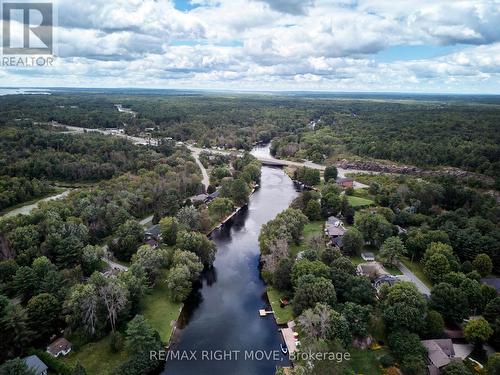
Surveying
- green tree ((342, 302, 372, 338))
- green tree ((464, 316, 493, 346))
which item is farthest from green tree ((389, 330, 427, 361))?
green tree ((464, 316, 493, 346))

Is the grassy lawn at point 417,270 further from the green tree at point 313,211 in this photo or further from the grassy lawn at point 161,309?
the grassy lawn at point 161,309

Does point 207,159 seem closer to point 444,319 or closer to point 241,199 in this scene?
point 241,199

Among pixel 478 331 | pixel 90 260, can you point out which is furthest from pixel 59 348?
pixel 478 331

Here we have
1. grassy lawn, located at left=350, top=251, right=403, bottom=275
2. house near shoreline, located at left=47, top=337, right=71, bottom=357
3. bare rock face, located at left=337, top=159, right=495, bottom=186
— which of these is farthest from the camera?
bare rock face, located at left=337, top=159, right=495, bottom=186

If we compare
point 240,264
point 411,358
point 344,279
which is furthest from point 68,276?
point 411,358

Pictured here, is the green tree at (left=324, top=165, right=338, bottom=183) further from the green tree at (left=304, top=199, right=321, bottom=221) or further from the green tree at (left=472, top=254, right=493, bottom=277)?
the green tree at (left=472, top=254, right=493, bottom=277)

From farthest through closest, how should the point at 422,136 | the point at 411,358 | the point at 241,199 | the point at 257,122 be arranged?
1. the point at 257,122
2. the point at 422,136
3. the point at 241,199
4. the point at 411,358
